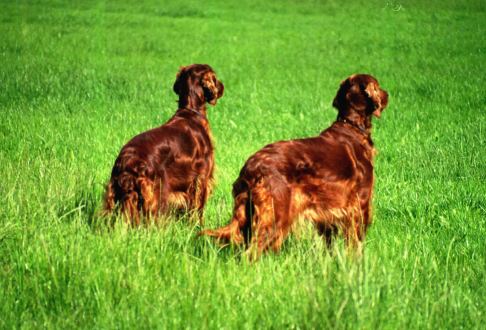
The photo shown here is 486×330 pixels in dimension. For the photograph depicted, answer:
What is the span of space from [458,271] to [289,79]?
31.4ft

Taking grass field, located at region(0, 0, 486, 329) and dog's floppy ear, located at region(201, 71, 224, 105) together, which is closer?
grass field, located at region(0, 0, 486, 329)

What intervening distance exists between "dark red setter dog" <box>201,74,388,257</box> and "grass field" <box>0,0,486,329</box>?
0.52ft

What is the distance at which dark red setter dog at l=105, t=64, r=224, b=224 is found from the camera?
175 inches

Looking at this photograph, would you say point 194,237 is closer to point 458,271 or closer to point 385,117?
point 458,271

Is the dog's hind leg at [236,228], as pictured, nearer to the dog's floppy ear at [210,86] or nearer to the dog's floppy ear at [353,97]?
the dog's floppy ear at [353,97]

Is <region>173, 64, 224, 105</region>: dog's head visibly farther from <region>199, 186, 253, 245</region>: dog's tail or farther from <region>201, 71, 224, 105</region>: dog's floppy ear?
<region>199, 186, 253, 245</region>: dog's tail

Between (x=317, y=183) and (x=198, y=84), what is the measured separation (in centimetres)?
166

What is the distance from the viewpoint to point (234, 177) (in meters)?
6.29

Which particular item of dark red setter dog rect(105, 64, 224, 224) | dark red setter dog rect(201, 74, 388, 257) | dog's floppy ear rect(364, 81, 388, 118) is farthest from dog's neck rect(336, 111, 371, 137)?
dark red setter dog rect(105, 64, 224, 224)

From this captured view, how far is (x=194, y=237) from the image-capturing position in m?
4.26

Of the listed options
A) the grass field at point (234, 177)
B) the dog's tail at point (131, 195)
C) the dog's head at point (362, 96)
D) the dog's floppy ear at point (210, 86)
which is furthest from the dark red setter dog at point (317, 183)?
the dog's floppy ear at point (210, 86)

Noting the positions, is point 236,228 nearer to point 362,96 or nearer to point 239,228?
point 239,228

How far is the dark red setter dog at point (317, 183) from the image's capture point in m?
3.91

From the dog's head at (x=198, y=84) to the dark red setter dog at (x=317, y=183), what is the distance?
111 cm
